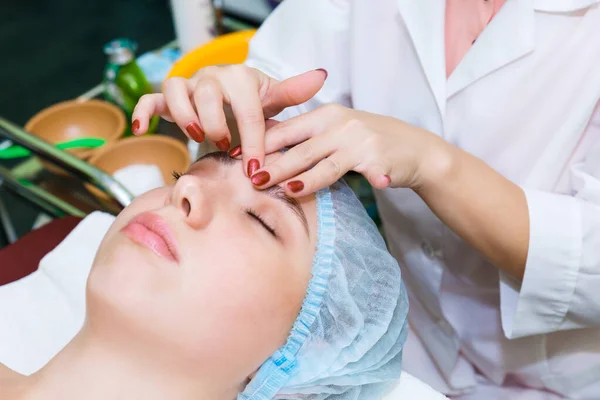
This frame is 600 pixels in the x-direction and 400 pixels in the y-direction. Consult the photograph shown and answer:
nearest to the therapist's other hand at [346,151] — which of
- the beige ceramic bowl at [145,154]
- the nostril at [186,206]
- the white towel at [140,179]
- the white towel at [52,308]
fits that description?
the nostril at [186,206]

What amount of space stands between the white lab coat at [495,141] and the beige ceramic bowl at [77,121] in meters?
0.66

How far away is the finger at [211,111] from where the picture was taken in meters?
0.74

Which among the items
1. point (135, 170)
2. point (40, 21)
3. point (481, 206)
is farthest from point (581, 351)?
point (40, 21)

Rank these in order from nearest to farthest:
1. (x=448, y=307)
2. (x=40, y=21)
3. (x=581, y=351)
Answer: (x=581, y=351), (x=448, y=307), (x=40, y=21)

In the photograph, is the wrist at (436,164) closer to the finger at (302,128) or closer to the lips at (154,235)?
the finger at (302,128)

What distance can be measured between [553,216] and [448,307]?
34 cm

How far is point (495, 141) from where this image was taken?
92 centimetres

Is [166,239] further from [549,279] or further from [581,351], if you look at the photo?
[581,351]

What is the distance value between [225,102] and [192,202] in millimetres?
171

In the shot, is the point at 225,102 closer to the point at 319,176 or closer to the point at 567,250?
the point at 319,176

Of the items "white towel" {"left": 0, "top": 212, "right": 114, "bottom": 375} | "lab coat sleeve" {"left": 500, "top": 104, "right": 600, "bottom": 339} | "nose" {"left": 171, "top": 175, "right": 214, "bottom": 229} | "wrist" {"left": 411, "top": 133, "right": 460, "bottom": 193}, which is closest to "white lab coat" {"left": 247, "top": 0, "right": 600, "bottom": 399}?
"lab coat sleeve" {"left": 500, "top": 104, "right": 600, "bottom": 339}

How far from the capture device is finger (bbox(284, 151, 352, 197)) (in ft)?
2.27

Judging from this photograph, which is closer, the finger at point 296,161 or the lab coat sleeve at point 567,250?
the finger at point 296,161

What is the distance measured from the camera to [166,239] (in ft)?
2.39
